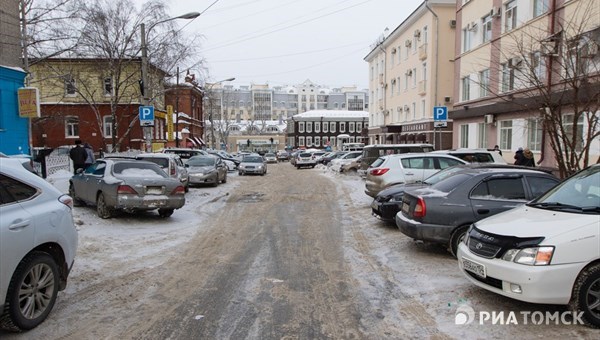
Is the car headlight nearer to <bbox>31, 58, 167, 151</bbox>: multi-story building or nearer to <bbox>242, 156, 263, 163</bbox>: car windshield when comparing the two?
<bbox>242, 156, 263, 163</bbox>: car windshield

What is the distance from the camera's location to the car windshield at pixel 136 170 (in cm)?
1143

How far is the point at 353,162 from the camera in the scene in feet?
102

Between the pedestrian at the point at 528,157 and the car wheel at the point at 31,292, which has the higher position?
the pedestrian at the point at 528,157

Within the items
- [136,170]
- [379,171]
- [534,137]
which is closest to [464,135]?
[534,137]

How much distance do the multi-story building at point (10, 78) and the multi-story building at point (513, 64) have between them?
52.8 ft

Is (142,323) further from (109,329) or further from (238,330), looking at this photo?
(238,330)

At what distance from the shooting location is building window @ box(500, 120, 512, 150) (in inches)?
933

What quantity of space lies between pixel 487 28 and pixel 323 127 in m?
71.8

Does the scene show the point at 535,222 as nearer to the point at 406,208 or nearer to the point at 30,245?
the point at 406,208

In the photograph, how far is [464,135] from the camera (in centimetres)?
2988

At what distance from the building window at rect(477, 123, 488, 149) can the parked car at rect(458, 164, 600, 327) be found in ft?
74.9

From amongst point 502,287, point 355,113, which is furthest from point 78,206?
point 355,113

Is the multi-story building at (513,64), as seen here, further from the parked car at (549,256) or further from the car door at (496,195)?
the parked car at (549,256)


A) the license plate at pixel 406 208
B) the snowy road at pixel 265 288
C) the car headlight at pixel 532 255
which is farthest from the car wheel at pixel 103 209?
the car headlight at pixel 532 255
